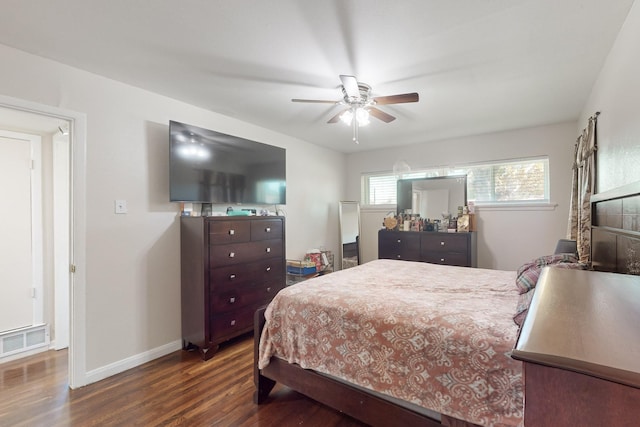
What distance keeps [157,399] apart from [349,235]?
358 cm

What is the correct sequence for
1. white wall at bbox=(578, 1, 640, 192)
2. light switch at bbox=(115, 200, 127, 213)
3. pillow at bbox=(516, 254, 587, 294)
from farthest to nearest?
light switch at bbox=(115, 200, 127, 213), pillow at bbox=(516, 254, 587, 294), white wall at bbox=(578, 1, 640, 192)

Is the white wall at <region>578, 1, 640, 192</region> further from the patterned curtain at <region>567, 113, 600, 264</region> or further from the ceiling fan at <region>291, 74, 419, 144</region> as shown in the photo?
the ceiling fan at <region>291, 74, 419, 144</region>

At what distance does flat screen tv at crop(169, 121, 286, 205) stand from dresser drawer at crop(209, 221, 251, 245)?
0.37m

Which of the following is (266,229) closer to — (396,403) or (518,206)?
(396,403)

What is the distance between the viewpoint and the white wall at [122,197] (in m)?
2.17

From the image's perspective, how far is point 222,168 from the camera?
3.09 meters

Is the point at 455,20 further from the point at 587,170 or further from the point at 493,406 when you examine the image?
the point at 493,406

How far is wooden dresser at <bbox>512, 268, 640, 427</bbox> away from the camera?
1.44 ft

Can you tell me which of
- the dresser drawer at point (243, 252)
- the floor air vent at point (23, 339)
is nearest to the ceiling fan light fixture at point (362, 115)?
the dresser drawer at point (243, 252)

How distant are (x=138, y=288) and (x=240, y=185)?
4.52ft

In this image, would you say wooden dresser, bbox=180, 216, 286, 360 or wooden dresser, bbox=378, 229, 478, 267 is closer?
wooden dresser, bbox=180, 216, 286, 360

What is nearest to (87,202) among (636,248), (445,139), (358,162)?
(636,248)

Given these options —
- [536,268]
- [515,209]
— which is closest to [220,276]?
[536,268]

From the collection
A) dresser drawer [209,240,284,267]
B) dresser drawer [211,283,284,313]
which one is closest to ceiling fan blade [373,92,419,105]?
dresser drawer [209,240,284,267]
